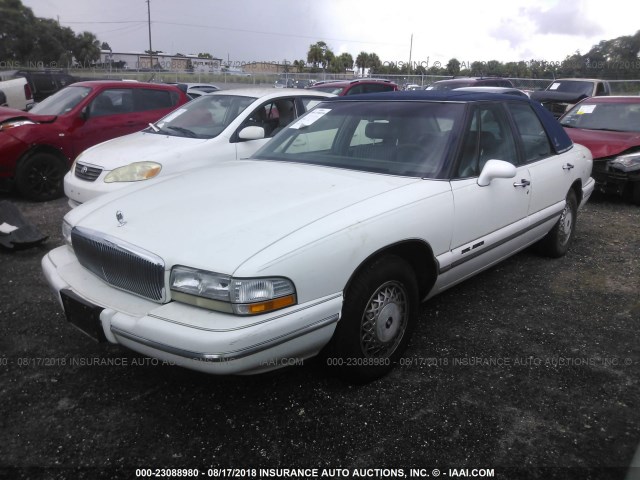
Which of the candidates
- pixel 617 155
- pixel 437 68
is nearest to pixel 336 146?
pixel 617 155

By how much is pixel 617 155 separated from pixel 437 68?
4865cm

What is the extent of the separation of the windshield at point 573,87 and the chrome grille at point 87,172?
43.1 ft

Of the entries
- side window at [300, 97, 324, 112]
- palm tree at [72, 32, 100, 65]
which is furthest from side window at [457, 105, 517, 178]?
palm tree at [72, 32, 100, 65]

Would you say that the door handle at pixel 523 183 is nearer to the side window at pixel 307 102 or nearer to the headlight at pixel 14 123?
the side window at pixel 307 102

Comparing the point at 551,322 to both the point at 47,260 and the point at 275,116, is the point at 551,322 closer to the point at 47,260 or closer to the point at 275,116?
the point at 47,260

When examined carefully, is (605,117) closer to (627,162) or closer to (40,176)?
(627,162)

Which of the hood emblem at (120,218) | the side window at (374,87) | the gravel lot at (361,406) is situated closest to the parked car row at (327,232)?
the hood emblem at (120,218)

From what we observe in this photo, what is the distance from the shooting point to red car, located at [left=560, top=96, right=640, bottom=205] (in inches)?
267

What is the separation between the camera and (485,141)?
136 inches

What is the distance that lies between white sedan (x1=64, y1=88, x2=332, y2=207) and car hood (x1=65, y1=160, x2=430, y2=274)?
6.02 ft

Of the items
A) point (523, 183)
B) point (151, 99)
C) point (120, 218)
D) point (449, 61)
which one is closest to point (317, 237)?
point (120, 218)

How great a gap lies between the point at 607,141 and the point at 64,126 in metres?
7.61

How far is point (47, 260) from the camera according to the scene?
303cm

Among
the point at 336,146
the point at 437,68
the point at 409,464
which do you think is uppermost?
the point at 437,68
